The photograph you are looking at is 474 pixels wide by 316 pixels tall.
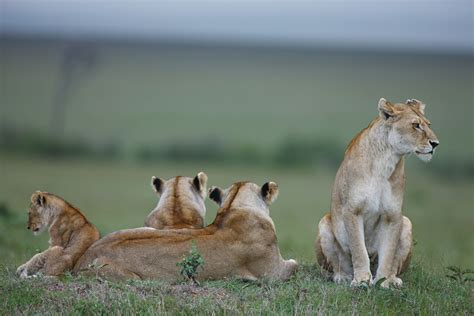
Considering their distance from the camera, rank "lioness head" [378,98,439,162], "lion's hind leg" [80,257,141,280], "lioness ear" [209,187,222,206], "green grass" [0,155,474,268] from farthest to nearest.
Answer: "green grass" [0,155,474,268] < "lioness ear" [209,187,222,206] < "lioness head" [378,98,439,162] < "lion's hind leg" [80,257,141,280]

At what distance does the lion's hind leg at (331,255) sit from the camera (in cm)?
1080

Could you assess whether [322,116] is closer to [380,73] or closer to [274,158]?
[380,73]

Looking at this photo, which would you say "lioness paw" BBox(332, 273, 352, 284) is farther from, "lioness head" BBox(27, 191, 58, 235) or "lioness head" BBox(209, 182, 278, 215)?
"lioness head" BBox(27, 191, 58, 235)

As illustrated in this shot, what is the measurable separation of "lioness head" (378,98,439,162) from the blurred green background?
80.2 inches

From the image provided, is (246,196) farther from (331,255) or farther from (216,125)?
(216,125)

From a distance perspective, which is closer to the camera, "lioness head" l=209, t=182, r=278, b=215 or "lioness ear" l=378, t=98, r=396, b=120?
"lioness ear" l=378, t=98, r=396, b=120

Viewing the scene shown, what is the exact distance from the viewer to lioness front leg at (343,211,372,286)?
33.9 ft

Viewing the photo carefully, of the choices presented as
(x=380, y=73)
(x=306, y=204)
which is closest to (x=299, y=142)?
(x=306, y=204)

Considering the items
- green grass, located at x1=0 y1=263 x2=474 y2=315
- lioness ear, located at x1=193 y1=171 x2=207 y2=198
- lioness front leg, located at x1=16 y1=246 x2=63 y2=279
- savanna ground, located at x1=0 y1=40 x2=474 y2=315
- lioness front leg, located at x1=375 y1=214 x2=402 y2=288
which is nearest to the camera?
green grass, located at x1=0 y1=263 x2=474 y2=315

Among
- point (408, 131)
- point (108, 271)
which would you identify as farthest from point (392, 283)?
point (108, 271)

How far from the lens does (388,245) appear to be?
10398 mm

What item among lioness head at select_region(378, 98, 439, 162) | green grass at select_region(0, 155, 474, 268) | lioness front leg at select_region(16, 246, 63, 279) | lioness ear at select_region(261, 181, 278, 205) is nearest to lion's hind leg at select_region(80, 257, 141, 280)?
lioness front leg at select_region(16, 246, 63, 279)

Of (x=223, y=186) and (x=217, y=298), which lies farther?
(x=223, y=186)

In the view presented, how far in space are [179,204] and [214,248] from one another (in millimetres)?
1311
